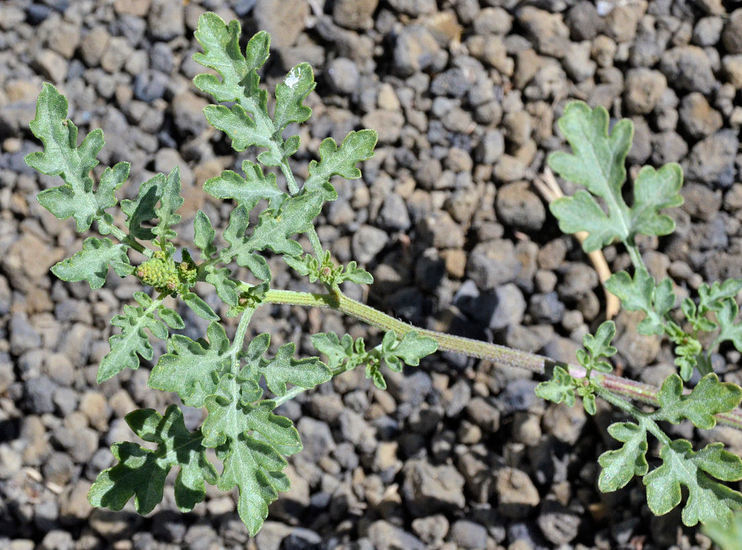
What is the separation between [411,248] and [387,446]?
3.16 feet

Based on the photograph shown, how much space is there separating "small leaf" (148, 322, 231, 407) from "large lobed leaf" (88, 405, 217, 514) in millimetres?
348

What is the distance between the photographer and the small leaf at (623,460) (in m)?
2.54

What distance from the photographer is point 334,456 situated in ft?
12.1

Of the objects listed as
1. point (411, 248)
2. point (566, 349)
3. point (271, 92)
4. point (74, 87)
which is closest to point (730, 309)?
point (566, 349)

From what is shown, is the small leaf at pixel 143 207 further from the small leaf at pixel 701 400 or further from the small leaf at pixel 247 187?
the small leaf at pixel 701 400

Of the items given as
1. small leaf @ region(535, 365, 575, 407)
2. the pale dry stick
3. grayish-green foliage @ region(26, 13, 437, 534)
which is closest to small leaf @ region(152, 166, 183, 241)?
grayish-green foliage @ region(26, 13, 437, 534)

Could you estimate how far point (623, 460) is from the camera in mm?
2564

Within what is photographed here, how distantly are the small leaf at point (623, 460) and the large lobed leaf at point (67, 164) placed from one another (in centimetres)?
181

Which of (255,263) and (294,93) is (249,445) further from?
(294,93)

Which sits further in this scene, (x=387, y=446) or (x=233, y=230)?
(x=387, y=446)

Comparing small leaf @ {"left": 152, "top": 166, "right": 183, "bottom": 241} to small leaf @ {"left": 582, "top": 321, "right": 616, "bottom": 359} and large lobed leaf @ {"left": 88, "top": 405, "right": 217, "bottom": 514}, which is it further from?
small leaf @ {"left": 582, "top": 321, "right": 616, "bottom": 359}

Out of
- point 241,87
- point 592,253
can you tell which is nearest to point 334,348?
point 241,87

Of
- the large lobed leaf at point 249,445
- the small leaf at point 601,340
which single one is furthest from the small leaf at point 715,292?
the large lobed leaf at point 249,445

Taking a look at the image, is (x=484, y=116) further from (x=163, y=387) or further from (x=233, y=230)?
(x=163, y=387)
